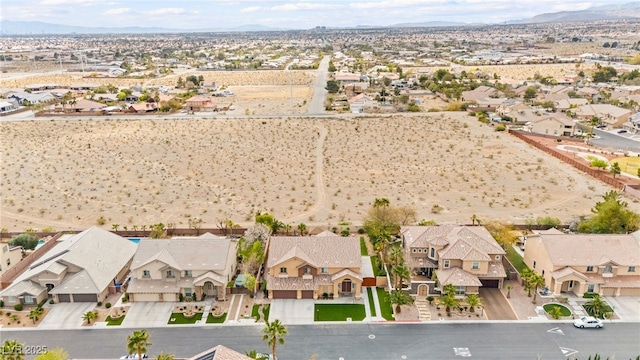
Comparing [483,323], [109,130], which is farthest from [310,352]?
Result: [109,130]

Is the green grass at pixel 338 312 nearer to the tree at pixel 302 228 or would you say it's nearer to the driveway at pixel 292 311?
the driveway at pixel 292 311

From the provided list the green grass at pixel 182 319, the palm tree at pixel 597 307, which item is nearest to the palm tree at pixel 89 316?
the green grass at pixel 182 319

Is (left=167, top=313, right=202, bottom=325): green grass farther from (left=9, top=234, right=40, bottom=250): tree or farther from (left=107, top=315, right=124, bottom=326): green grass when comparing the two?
(left=9, top=234, right=40, bottom=250): tree

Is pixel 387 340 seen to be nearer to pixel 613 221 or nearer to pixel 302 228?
pixel 302 228

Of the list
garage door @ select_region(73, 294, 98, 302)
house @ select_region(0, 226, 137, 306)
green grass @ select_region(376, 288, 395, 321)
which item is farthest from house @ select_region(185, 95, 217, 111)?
green grass @ select_region(376, 288, 395, 321)

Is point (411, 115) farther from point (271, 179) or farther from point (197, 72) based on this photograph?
point (197, 72)
